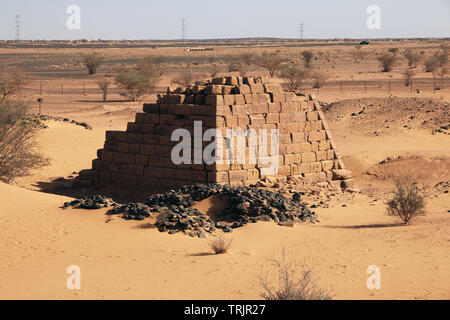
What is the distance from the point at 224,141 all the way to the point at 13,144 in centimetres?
605

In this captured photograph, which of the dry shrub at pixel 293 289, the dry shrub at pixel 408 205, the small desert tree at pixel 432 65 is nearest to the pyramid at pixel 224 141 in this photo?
the dry shrub at pixel 408 205

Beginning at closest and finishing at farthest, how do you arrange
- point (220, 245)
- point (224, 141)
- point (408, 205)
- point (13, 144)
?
1. point (220, 245)
2. point (408, 205)
3. point (224, 141)
4. point (13, 144)

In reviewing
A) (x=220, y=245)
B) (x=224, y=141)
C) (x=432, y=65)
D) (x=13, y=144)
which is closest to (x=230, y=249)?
(x=220, y=245)

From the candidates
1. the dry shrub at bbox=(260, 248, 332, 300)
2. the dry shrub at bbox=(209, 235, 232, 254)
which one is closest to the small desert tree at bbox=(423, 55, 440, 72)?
the dry shrub at bbox=(209, 235, 232, 254)

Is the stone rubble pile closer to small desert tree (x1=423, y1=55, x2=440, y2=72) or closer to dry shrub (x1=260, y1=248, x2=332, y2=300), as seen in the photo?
dry shrub (x1=260, y1=248, x2=332, y2=300)

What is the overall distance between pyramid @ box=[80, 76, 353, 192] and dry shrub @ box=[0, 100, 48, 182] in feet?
6.61

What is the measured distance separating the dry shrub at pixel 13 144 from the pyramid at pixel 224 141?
202cm

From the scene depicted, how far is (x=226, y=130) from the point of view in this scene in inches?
582

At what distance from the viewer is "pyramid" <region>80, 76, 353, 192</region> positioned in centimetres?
1477

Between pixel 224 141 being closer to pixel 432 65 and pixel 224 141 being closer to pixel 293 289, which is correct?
pixel 293 289

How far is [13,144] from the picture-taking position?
17125 millimetres

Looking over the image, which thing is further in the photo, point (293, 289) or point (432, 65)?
point (432, 65)

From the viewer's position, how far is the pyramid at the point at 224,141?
581 inches

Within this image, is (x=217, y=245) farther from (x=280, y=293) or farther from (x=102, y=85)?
(x=102, y=85)
